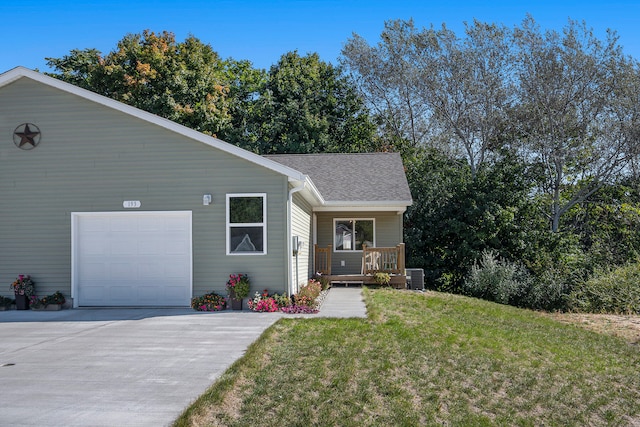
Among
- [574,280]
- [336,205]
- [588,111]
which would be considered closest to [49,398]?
[336,205]

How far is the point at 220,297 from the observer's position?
477 inches

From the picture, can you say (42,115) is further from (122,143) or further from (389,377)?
(389,377)

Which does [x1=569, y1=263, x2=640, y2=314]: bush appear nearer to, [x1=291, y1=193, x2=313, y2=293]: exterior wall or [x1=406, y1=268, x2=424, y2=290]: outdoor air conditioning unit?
[x1=406, y1=268, x2=424, y2=290]: outdoor air conditioning unit

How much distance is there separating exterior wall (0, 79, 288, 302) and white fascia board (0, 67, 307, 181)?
14 centimetres

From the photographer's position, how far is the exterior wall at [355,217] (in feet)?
62.3

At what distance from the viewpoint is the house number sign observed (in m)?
12.4

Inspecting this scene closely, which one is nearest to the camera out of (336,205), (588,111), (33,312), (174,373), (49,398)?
(49,398)

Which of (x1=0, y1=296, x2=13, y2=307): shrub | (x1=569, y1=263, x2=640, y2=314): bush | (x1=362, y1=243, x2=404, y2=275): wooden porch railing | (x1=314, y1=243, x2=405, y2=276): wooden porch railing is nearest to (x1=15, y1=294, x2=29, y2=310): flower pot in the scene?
(x1=0, y1=296, x2=13, y2=307): shrub

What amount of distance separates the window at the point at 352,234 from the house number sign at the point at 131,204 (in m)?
8.11

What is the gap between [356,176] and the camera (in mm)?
19516

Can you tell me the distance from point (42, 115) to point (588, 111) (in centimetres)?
2221

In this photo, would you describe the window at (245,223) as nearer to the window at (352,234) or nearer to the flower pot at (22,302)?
the flower pot at (22,302)

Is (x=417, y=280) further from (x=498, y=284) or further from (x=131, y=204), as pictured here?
(x=131, y=204)

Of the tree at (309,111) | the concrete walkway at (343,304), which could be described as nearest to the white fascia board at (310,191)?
the concrete walkway at (343,304)
